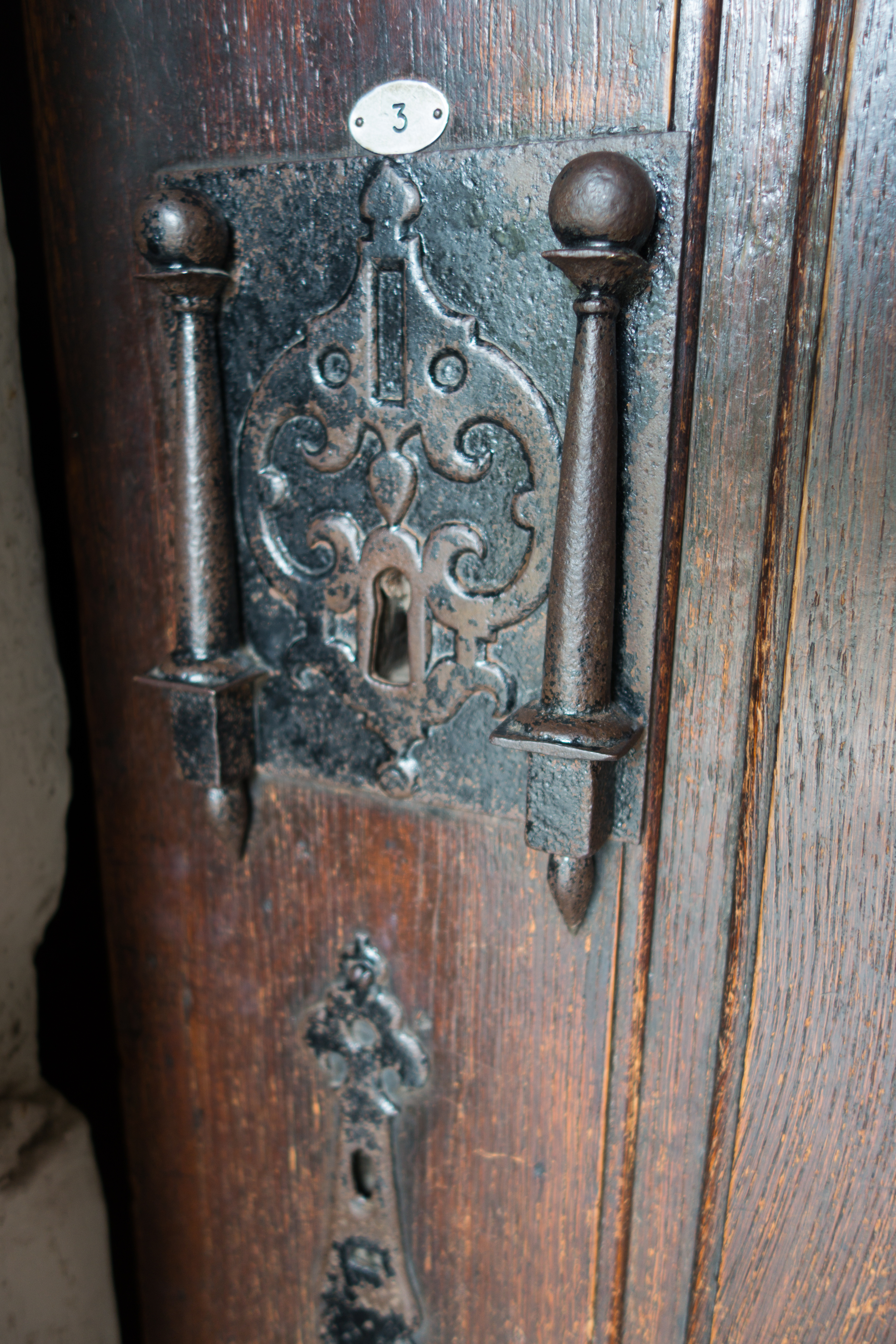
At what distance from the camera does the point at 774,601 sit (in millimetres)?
448

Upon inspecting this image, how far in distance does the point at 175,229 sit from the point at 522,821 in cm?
37

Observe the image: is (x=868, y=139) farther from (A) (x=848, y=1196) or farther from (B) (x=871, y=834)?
(A) (x=848, y=1196)

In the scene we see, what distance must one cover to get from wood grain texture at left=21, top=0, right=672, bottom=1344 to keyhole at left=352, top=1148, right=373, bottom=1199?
28 millimetres

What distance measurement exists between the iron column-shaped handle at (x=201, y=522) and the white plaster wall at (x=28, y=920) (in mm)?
119

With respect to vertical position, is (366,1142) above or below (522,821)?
below

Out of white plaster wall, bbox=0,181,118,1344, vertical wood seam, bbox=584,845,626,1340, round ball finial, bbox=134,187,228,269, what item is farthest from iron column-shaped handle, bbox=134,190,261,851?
vertical wood seam, bbox=584,845,626,1340

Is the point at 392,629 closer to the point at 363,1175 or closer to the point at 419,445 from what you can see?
the point at 419,445

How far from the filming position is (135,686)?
2.06 ft

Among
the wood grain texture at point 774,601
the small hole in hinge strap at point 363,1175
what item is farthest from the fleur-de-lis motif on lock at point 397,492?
the small hole in hinge strap at point 363,1175

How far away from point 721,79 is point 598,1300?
2.23 ft

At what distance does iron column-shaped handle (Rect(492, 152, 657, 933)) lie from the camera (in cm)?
39

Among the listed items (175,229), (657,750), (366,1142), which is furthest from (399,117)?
(366,1142)

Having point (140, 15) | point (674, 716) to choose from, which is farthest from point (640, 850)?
point (140, 15)

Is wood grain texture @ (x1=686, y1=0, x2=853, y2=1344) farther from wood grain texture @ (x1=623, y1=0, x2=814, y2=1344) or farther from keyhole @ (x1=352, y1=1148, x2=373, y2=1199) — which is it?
keyhole @ (x1=352, y1=1148, x2=373, y2=1199)
